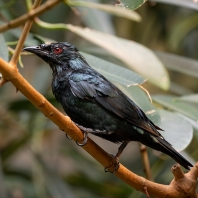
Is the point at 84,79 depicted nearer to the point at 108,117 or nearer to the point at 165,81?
the point at 108,117

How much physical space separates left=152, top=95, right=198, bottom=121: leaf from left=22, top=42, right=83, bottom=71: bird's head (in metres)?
0.35

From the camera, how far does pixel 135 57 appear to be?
1472 mm

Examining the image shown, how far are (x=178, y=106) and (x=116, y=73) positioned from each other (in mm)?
299

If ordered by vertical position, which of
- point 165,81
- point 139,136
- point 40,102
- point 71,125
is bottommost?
point 139,136

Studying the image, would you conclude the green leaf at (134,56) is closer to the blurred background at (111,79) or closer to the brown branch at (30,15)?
the blurred background at (111,79)

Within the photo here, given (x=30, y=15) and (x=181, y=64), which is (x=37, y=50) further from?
(x=181, y=64)

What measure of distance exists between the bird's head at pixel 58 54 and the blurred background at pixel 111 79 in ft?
0.22

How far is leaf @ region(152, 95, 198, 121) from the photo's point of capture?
61.6 inches

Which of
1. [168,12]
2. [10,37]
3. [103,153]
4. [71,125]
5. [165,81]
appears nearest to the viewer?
[71,125]

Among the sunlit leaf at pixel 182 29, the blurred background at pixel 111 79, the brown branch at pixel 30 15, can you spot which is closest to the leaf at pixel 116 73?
the blurred background at pixel 111 79

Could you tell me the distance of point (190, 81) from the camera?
3.46m

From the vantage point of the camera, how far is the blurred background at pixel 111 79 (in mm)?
1445

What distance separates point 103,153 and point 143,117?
0.73ft

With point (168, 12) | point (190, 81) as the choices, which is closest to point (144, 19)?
point (168, 12)
